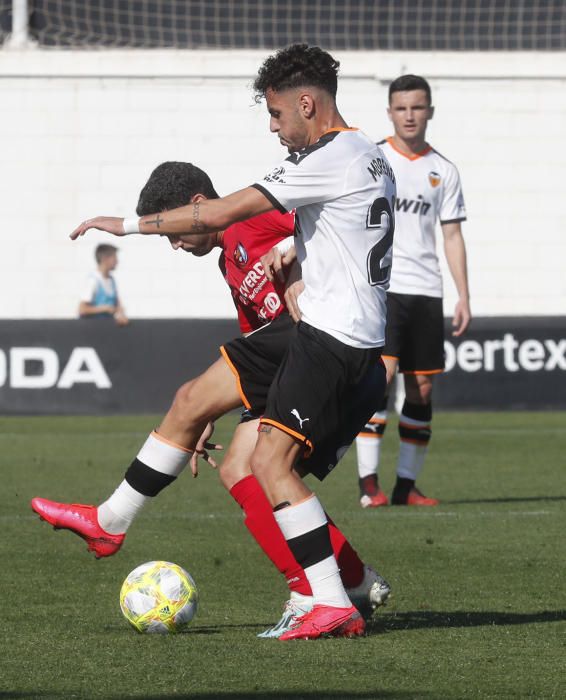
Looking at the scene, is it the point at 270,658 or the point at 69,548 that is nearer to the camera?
the point at 270,658

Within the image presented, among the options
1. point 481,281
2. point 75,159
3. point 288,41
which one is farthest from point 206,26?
point 481,281

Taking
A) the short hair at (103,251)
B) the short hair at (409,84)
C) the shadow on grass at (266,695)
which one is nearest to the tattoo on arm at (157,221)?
the shadow on grass at (266,695)

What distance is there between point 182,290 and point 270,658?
13479mm

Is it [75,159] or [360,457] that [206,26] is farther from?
[360,457]

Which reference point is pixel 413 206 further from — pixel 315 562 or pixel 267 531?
pixel 315 562

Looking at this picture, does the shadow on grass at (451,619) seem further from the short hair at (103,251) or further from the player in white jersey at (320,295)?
the short hair at (103,251)

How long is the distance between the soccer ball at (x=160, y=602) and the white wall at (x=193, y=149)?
12.5m

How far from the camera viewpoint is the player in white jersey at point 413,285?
851cm

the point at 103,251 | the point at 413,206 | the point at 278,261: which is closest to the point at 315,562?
the point at 278,261

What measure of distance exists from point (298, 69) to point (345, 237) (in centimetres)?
57

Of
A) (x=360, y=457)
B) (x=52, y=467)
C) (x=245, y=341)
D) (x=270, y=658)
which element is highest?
(x=245, y=341)

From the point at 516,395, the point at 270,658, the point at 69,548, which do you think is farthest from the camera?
the point at 516,395

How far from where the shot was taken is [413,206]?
859cm

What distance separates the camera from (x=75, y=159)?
58.0ft
